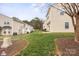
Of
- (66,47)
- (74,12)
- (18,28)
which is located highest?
(74,12)

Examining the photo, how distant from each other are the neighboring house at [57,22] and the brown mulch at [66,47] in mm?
112

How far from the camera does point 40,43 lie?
7.13 ft

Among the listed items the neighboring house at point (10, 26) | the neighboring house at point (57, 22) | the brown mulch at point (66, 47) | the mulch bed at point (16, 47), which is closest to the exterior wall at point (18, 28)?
the neighboring house at point (10, 26)

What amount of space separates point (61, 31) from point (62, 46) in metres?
0.15

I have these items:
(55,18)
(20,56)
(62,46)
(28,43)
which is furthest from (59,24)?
(20,56)

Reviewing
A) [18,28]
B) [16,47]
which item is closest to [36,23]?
[18,28]

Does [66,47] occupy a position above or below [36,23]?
below

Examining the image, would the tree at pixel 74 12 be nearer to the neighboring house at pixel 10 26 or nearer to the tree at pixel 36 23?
the tree at pixel 36 23

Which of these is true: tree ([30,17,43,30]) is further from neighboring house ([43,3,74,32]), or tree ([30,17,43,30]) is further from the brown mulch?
the brown mulch

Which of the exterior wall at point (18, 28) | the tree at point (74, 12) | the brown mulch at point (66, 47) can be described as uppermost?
the tree at point (74, 12)

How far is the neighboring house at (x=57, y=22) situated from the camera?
2170 mm

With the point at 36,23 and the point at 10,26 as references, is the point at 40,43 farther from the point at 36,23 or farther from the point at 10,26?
the point at 10,26

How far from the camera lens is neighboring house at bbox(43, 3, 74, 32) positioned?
217 centimetres

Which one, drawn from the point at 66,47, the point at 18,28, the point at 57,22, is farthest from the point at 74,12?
the point at 18,28
